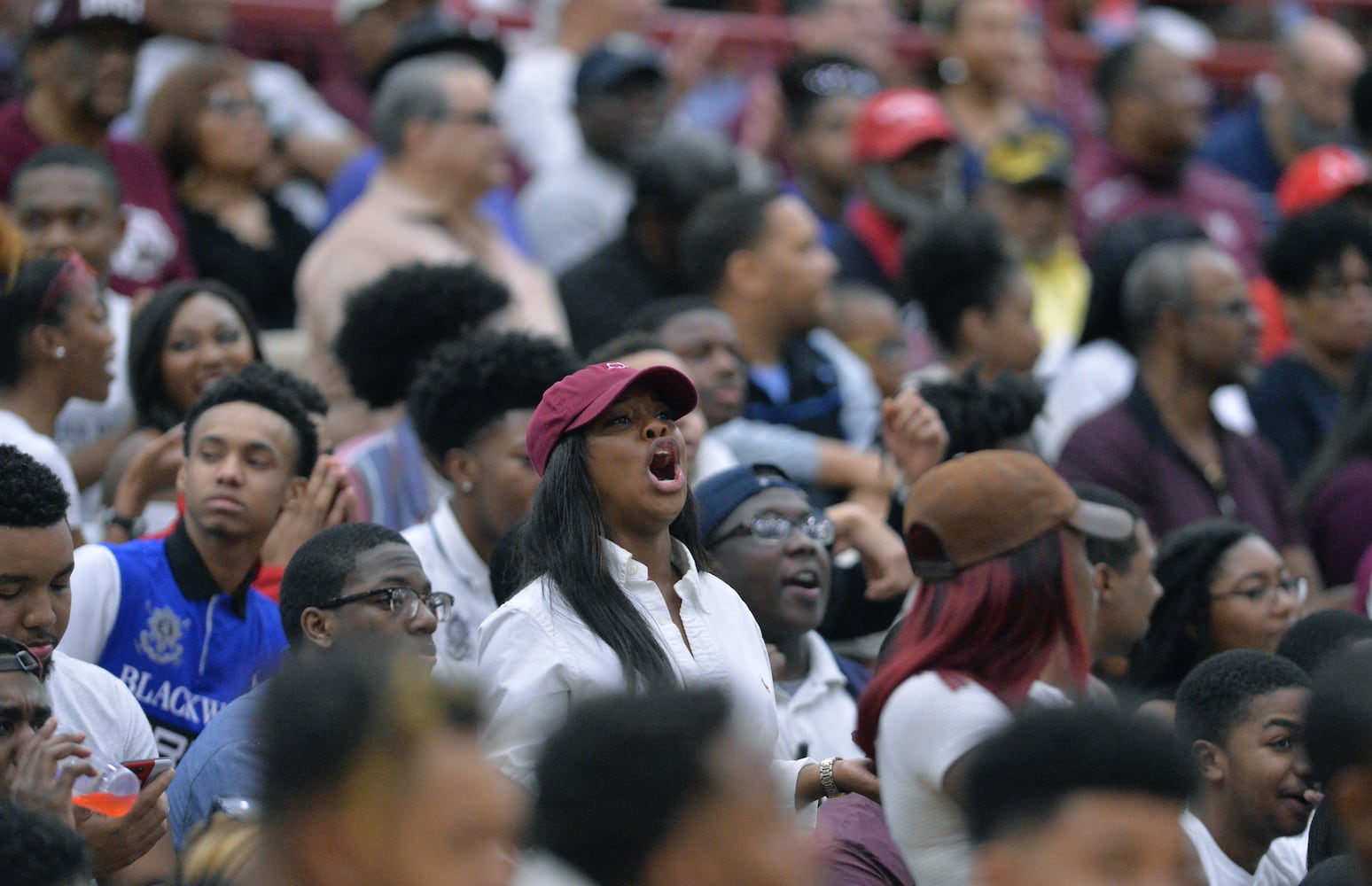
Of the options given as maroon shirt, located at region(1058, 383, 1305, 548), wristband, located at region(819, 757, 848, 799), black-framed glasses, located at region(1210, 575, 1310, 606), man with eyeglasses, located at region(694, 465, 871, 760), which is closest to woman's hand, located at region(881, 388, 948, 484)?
man with eyeglasses, located at region(694, 465, 871, 760)

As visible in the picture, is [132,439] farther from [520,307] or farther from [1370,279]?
[1370,279]

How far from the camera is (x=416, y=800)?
229cm

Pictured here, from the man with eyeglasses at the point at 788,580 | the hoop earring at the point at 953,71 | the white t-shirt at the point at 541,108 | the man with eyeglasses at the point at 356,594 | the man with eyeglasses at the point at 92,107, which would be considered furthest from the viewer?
the hoop earring at the point at 953,71

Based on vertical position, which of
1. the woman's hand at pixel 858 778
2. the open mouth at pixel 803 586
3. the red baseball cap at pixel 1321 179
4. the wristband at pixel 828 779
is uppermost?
the woman's hand at pixel 858 778

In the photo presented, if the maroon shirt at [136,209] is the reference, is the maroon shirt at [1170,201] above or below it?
below

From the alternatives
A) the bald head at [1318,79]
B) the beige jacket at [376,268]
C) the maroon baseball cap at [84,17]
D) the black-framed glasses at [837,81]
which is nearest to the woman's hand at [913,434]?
the beige jacket at [376,268]

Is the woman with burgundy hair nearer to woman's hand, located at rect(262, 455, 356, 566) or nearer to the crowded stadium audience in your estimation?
the crowded stadium audience

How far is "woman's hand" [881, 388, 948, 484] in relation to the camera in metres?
5.75

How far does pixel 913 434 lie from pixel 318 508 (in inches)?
72.6

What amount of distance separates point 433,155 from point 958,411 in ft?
8.43

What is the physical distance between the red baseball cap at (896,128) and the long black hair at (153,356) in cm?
399

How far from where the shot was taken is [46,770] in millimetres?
3539

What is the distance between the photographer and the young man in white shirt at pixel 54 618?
13.4ft

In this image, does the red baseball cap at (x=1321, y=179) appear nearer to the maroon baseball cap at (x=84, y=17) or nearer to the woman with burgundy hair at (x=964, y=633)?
the maroon baseball cap at (x=84, y=17)
